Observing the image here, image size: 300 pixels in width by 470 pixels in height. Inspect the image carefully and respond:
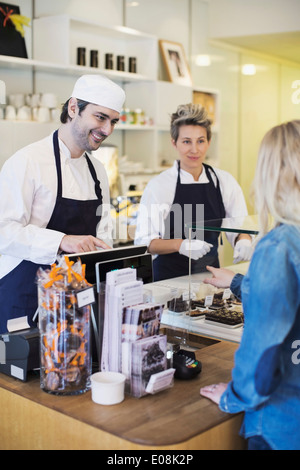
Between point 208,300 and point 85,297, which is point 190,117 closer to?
point 208,300

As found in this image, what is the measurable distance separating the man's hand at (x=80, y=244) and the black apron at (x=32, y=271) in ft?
0.87

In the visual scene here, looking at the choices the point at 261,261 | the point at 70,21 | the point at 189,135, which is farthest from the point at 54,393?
the point at 70,21

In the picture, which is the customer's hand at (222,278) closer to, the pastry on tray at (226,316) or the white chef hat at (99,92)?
the pastry on tray at (226,316)

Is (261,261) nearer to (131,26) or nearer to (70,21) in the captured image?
(70,21)

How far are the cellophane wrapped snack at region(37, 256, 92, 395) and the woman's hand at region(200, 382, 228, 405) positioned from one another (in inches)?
12.9

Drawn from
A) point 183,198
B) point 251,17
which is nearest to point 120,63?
point 251,17

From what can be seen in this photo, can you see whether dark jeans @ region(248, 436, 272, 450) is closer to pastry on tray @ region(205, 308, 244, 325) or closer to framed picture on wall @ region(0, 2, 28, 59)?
pastry on tray @ region(205, 308, 244, 325)

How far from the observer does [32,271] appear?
2412 millimetres

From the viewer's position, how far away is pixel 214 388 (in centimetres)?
160

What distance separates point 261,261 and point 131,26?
4555 millimetres

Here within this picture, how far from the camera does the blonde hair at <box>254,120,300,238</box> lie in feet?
4.50

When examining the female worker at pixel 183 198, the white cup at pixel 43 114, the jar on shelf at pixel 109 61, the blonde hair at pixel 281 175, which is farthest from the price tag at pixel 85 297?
the jar on shelf at pixel 109 61

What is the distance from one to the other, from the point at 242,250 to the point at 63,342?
96cm

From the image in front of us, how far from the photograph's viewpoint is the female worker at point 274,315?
1.32 m
